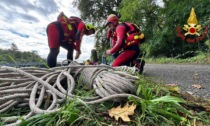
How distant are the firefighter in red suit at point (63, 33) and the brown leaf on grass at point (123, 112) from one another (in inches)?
123

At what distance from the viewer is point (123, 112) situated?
1.21 m

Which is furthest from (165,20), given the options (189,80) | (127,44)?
(189,80)

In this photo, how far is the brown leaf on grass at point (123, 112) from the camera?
3.85 ft

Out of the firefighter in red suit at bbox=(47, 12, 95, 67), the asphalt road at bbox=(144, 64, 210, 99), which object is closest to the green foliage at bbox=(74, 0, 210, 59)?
the asphalt road at bbox=(144, 64, 210, 99)

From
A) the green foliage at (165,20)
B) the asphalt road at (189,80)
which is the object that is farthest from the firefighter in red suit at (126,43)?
the green foliage at (165,20)

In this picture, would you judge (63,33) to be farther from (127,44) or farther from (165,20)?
(165,20)

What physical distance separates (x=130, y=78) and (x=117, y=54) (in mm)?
2771

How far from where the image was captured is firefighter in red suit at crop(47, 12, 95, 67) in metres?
4.33

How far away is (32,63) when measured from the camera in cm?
230

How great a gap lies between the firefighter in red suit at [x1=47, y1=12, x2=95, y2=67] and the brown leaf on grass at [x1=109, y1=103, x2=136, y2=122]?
313 cm

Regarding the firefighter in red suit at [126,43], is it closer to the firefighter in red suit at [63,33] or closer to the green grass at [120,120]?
the firefighter in red suit at [63,33]

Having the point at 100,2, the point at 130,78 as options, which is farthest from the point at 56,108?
the point at 100,2

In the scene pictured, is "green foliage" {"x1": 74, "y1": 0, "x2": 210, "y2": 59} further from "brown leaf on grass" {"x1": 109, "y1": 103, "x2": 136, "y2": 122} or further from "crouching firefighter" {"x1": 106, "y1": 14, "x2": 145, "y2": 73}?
"brown leaf on grass" {"x1": 109, "y1": 103, "x2": 136, "y2": 122}

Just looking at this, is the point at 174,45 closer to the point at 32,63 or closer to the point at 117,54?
the point at 117,54
